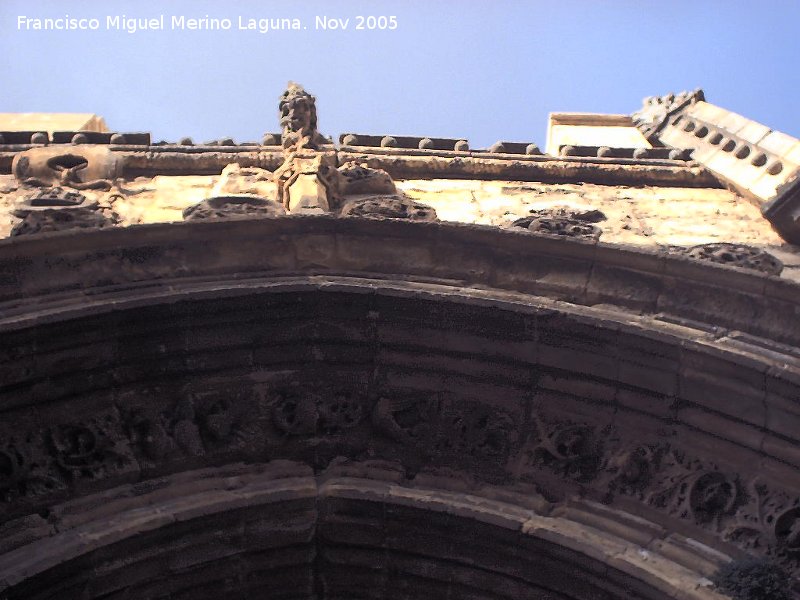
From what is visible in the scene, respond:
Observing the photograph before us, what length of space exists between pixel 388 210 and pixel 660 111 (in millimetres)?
5349

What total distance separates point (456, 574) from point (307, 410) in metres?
1.40

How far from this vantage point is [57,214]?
837 centimetres

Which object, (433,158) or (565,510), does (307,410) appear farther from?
(433,158)

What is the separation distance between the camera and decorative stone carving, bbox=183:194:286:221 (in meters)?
8.38

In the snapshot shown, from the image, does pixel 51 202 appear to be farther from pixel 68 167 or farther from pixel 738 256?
pixel 738 256

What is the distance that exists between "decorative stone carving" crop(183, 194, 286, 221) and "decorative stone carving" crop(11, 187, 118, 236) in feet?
1.88

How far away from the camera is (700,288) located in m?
7.59

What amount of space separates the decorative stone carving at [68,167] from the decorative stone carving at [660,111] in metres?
5.47

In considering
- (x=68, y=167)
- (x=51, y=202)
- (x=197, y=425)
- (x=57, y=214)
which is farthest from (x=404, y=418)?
(x=68, y=167)

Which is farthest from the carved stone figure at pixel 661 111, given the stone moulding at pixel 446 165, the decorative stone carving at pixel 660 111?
the stone moulding at pixel 446 165

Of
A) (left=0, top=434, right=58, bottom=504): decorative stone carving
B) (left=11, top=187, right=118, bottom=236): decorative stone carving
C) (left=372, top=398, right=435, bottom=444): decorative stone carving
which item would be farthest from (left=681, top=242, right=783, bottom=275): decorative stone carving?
(left=0, top=434, right=58, bottom=504): decorative stone carving

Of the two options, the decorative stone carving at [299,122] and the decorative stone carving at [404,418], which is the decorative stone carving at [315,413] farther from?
the decorative stone carving at [299,122]

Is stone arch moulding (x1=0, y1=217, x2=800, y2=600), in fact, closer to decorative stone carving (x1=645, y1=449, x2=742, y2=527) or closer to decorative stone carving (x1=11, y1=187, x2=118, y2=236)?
decorative stone carving (x1=645, y1=449, x2=742, y2=527)

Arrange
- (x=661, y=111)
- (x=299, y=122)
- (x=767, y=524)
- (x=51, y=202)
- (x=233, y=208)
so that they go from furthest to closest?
(x=661, y=111), (x=299, y=122), (x=51, y=202), (x=233, y=208), (x=767, y=524)
